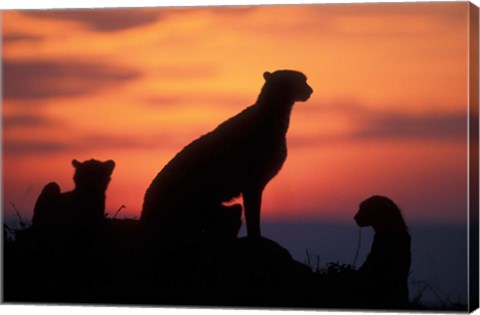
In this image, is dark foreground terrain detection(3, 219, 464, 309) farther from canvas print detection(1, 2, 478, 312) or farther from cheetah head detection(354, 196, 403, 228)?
cheetah head detection(354, 196, 403, 228)

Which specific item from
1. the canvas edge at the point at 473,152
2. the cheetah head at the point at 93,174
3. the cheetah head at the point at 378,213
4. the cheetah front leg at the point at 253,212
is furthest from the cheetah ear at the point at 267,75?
the canvas edge at the point at 473,152

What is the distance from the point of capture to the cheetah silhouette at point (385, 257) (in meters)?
9.46

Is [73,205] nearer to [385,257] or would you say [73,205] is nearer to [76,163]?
[76,163]

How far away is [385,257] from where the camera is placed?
952 centimetres

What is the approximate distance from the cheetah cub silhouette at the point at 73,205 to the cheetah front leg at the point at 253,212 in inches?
37.3

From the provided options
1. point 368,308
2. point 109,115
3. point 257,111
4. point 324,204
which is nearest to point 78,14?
point 109,115

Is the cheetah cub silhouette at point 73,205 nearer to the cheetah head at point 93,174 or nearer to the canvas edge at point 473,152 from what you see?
the cheetah head at point 93,174

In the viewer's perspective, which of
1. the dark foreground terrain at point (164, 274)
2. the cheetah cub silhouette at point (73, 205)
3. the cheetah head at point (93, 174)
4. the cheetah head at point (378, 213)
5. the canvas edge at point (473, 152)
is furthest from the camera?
the cheetah cub silhouette at point (73, 205)

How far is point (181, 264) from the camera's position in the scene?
9711mm

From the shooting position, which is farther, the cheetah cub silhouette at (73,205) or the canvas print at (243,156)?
the cheetah cub silhouette at (73,205)

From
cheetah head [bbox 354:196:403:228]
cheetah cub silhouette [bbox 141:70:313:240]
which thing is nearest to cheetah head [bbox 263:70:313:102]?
cheetah cub silhouette [bbox 141:70:313:240]

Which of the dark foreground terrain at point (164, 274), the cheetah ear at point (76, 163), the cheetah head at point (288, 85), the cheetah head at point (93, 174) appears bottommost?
the dark foreground terrain at point (164, 274)

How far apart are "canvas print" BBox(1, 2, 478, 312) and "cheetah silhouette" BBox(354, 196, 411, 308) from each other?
0.01m

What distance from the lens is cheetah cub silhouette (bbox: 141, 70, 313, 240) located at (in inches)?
379
